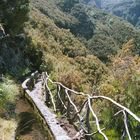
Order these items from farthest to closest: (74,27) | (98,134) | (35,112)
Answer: (74,27) < (35,112) < (98,134)

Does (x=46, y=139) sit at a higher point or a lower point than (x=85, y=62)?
higher

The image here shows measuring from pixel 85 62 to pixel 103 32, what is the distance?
108 m

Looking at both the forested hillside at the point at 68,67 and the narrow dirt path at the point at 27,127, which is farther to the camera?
the narrow dirt path at the point at 27,127

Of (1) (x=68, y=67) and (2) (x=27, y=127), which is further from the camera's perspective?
(1) (x=68, y=67)

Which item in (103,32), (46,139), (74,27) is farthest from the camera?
(103,32)

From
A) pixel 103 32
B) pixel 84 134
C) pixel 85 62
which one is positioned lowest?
pixel 103 32

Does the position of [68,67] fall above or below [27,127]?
below

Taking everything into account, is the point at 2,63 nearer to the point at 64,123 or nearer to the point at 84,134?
the point at 64,123

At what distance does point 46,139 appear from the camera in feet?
32.4

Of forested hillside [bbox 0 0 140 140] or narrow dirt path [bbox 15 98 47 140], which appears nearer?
forested hillside [bbox 0 0 140 140]

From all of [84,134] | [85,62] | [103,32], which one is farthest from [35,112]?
[103,32]

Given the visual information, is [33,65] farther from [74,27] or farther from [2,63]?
[74,27]

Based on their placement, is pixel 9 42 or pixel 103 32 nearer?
pixel 9 42

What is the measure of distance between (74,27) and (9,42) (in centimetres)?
11366
